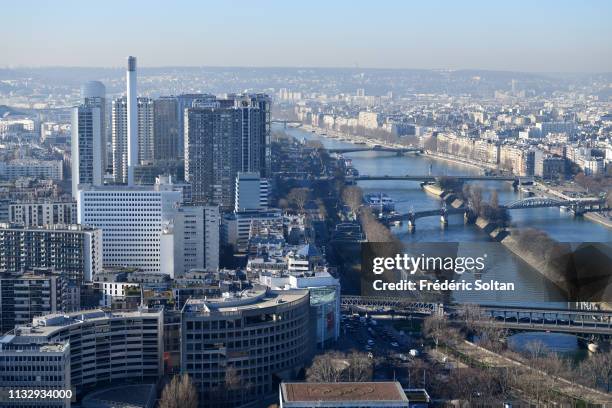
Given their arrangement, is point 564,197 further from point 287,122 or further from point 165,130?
point 287,122

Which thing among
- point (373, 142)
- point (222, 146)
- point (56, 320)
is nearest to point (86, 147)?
point (222, 146)

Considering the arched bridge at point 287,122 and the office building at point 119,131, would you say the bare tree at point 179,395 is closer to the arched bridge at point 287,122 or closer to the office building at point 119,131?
the office building at point 119,131

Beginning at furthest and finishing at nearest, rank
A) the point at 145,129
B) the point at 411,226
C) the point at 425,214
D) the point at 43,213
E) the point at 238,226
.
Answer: the point at 145,129, the point at 425,214, the point at 411,226, the point at 238,226, the point at 43,213

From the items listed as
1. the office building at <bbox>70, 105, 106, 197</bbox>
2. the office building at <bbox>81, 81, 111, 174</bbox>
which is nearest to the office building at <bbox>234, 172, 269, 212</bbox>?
the office building at <bbox>70, 105, 106, 197</bbox>

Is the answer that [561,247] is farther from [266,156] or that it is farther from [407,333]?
[266,156]

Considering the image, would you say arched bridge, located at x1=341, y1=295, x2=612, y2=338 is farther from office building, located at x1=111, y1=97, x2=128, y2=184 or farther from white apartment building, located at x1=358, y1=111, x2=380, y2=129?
white apartment building, located at x1=358, y1=111, x2=380, y2=129
